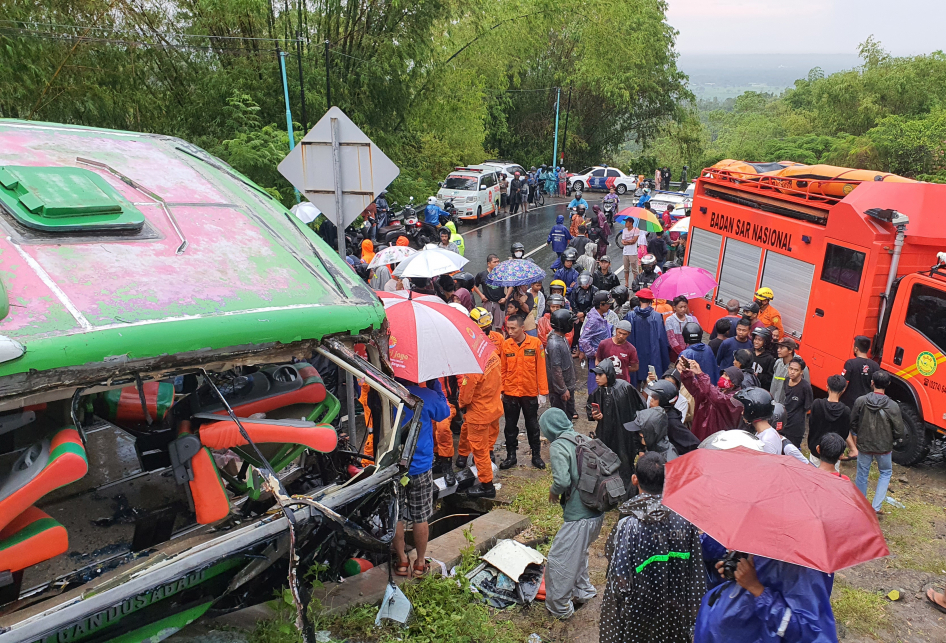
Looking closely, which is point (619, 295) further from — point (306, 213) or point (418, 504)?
point (306, 213)

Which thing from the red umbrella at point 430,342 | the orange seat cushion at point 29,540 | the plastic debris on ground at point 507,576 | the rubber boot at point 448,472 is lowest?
the rubber boot at point 448,472

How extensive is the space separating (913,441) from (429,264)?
568 cm

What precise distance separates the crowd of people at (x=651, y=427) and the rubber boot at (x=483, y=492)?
0.01 m

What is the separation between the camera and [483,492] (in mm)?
6727

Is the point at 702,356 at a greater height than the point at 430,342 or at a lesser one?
lesser

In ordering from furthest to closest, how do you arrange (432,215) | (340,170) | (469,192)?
(469,192) < (432,215) < (340,170)

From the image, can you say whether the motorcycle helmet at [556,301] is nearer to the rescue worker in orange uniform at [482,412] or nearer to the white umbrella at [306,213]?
the rescue worker in orange uniform at [482,412]

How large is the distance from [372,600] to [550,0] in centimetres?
3063

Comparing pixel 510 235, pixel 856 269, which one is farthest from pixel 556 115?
pixel 856 269

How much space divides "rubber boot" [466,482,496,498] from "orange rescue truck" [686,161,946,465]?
3769 mm

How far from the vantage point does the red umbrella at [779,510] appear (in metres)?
3.00

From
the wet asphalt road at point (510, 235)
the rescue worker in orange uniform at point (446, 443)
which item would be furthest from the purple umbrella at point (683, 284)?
the wet asphalt road at point (510, 235)

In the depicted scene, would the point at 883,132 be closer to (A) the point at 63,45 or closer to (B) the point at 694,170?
(B) the point at 694,170

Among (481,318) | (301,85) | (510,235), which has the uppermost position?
(301,85)
